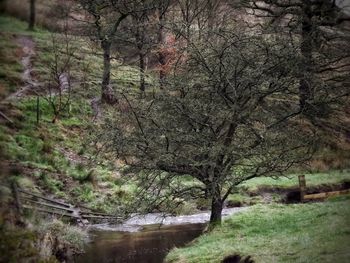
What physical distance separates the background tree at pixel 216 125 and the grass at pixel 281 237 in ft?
4.91

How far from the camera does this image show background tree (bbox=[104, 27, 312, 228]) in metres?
17.2

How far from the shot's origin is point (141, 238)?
66.1 ft

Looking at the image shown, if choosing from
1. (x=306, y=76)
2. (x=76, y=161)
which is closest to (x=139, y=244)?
(x=306, y=76)

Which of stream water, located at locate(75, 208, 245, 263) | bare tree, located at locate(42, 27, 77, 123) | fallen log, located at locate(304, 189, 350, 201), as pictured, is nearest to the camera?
stream water, located at locate(75, 208, 245, 263)

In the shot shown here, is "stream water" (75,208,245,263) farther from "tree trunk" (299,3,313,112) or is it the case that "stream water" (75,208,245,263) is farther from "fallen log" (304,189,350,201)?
"tree trunk" (299,3,313,112)

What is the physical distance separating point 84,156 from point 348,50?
57.5 feet

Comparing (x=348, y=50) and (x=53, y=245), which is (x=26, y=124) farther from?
(x=348, y=50)

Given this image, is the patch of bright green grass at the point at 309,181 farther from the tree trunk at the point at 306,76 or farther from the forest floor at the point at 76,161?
the tree trunk at the point at 306,76

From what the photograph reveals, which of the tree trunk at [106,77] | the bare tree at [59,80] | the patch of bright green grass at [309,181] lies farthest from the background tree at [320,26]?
the bare tree at [59,80]

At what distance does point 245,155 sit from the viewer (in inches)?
668

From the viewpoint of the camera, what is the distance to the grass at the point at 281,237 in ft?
38.8

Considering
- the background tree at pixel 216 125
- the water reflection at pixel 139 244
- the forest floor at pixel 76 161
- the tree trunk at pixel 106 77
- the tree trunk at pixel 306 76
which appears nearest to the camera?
the forest floor at pixel 76 161

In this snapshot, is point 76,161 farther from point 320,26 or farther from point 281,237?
point 320,26

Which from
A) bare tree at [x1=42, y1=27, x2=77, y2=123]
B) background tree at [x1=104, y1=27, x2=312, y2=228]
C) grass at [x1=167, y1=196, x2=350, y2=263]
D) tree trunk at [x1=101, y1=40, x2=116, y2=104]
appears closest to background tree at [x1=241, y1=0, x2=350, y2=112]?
background tree at [x1=104, y1=27, x2=312, y2=228]
